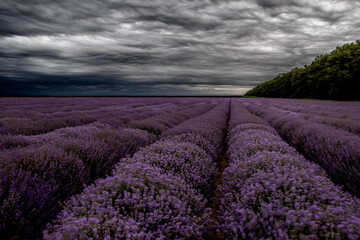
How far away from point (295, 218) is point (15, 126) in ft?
21.5

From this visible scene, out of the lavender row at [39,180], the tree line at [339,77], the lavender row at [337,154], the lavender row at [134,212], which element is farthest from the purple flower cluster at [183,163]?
the tree line at [339,77]

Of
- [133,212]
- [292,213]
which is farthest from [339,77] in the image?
[133,212]

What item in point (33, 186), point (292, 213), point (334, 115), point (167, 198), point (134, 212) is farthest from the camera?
point (334, 115)

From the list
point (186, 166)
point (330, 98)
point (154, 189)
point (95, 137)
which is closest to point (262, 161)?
point (186, 166)

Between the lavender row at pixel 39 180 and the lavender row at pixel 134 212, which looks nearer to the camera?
the lavender row at pixel 134 212

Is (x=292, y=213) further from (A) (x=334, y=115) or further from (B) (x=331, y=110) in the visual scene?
(B) (x=331, y=110)

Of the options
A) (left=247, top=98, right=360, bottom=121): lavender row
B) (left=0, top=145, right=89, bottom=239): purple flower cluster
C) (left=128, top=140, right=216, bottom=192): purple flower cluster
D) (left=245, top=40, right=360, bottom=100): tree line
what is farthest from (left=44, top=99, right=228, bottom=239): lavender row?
(left=245, top=40, right=360, bottom=100): tree line

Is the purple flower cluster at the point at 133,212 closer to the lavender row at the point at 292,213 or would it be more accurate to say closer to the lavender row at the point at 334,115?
the lavender row at the point at 292,213

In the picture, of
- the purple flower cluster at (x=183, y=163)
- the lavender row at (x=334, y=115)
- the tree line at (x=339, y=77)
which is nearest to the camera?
the purple flower cluster at (x=183, y=163)

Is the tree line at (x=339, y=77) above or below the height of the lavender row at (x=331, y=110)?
above

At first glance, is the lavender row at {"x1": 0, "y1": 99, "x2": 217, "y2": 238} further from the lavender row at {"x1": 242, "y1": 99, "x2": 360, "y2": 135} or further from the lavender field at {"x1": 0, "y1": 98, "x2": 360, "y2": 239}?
the lavender row at {"x1": 242, "y1": 99, "x2": 360, "y2": 135}

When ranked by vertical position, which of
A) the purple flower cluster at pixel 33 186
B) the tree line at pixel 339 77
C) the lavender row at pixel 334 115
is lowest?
the purple flower cluster at pixel 33 186

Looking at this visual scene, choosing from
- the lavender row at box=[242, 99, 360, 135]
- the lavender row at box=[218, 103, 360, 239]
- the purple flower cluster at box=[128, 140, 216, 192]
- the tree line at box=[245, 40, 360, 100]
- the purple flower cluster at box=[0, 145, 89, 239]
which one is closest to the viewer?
the lavender row at box=[218, 103, 360, 239]

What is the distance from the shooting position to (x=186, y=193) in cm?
207
